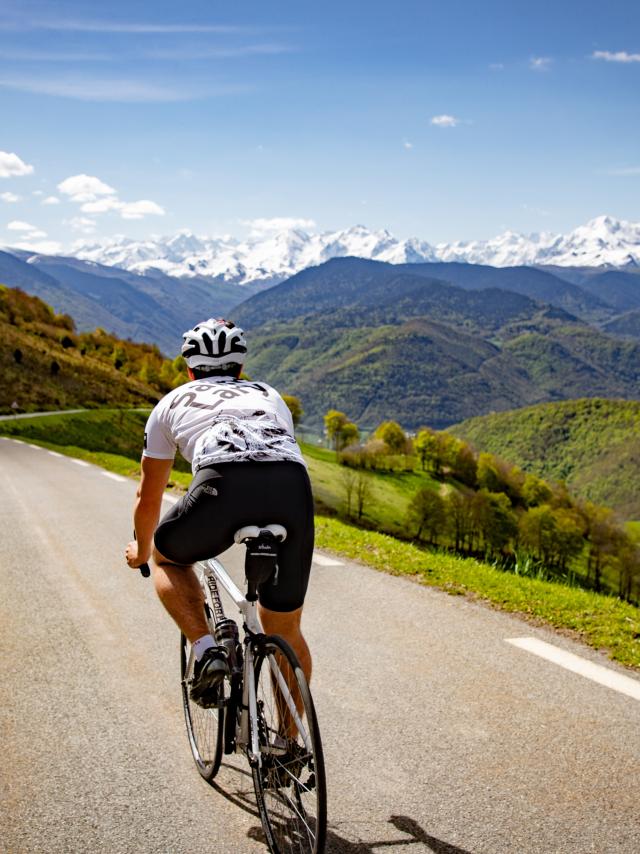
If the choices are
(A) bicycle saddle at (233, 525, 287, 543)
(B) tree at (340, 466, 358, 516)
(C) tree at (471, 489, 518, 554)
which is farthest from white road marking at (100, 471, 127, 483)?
(C) tree at (471, 489, 518, 554)

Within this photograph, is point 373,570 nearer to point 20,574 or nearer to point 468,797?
point 20,574

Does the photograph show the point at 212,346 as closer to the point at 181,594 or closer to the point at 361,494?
the point at 181,594

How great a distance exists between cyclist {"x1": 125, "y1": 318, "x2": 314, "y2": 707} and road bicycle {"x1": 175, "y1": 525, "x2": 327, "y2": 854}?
9 cm

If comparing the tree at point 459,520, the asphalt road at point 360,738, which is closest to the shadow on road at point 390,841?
the asphalt road at point 360,738

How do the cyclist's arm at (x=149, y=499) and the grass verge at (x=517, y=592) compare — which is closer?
the cyclist's arm at (x=149, y=499)

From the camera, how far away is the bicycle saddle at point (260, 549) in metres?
3.33

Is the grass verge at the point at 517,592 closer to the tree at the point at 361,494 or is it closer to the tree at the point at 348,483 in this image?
the tree at the point at 348,483

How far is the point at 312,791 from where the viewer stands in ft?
10.1

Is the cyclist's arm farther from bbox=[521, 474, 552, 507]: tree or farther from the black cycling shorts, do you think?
bbox=[521, 474, 552, 507]: tree

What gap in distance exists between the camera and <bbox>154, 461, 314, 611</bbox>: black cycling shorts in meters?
3.40

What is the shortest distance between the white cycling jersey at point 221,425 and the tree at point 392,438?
145 meters

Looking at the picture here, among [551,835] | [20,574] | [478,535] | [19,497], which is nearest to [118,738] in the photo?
[551,835]

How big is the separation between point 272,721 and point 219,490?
3.40 ft

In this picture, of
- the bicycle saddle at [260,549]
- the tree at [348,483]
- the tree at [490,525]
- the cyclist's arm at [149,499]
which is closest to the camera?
the bicycle saddle at [260,549]
